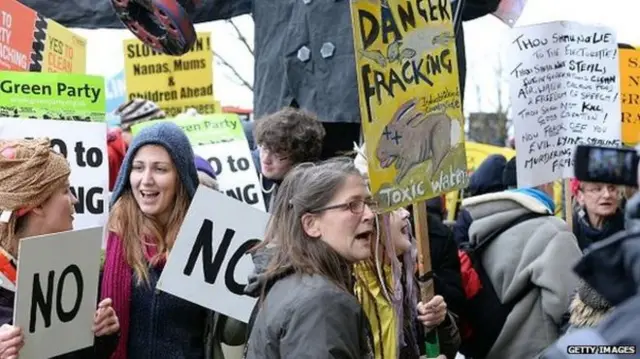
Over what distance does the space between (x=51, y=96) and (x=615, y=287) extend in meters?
4.57

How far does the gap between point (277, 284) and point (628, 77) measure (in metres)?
4.94

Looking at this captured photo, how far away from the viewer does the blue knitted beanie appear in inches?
180

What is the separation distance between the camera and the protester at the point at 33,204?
394cm

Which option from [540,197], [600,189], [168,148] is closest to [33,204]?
[168,148]

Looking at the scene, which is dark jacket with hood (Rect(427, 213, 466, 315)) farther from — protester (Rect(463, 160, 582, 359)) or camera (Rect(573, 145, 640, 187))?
camera (Rect(573, 145, 640, 187))

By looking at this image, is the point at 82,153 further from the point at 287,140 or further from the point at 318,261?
the point at 318,261

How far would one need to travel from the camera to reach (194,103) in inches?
388

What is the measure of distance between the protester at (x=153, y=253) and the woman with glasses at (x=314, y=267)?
30.8 inches

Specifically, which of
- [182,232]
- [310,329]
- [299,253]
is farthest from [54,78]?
[310,329]

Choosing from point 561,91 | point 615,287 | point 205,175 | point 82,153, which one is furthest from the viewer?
point 561,91

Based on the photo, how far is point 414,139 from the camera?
4.36m

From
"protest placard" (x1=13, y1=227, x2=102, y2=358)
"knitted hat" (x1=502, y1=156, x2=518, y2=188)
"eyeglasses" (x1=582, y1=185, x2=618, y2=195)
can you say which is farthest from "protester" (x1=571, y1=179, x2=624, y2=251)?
"protest placard" (x1=13, y1=227, x2=102, y2=358)

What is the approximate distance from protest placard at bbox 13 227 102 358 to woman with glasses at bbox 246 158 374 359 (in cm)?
64

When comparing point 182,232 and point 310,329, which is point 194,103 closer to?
point 182,232
